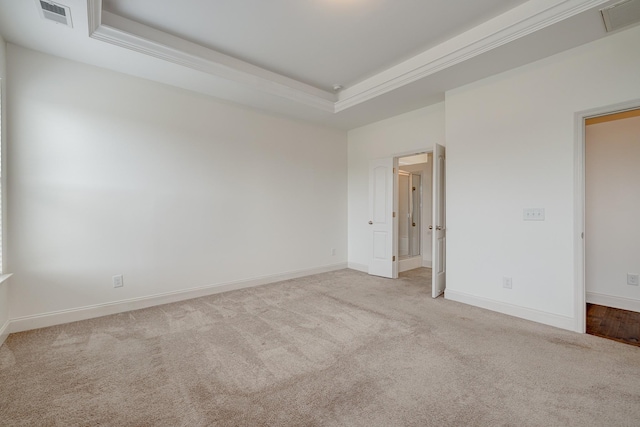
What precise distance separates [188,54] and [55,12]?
108 centimetres

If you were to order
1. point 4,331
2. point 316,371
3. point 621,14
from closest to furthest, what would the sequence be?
point 316,371 → point 621,14 → point 4,331

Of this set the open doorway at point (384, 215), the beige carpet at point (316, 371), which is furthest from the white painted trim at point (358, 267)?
the beige carpet at point (316, 371)

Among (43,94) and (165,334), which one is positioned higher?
(43,94)

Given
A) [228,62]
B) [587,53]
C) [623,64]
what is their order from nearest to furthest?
[623,64] → [587,53] → [228,62]

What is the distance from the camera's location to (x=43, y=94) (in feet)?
9.48

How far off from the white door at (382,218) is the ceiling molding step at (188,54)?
1.67 meters

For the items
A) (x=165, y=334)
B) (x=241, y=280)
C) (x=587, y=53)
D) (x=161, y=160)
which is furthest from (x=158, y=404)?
(x=587, y=53)

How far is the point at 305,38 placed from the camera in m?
3.07

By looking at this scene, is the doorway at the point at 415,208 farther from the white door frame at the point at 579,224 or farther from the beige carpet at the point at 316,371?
the white door frame at the point at 579,224

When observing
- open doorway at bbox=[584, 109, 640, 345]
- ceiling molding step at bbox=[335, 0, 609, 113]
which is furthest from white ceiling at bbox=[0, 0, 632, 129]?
open doorway at bbox=[584, 109, 640, 345]

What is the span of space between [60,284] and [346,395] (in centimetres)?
323

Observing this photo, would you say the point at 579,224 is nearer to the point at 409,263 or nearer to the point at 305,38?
the point at 409,263

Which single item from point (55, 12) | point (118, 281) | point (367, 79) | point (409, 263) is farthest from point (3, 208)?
point (409, 263)

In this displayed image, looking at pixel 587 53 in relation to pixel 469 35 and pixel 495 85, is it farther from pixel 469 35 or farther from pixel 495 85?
pixel 469 35
